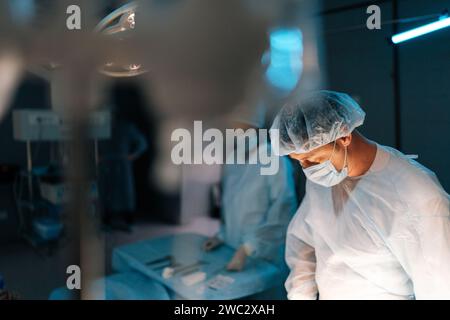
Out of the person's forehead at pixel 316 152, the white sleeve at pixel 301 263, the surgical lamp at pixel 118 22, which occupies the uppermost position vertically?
the surgical lamp at pixel 118 22

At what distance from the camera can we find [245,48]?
1.64 meters

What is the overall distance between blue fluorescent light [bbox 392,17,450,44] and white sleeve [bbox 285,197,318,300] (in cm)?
50

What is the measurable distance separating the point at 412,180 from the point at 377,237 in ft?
0.52

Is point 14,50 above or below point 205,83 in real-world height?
above

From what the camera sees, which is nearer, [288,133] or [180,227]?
[288,133]

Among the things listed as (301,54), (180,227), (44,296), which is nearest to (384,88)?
(301,54)

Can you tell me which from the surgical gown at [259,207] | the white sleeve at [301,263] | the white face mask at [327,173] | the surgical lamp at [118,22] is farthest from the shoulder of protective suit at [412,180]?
the surgical lamp at [118,22]

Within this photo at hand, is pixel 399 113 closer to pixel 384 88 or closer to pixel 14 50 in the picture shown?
pixel 384 88

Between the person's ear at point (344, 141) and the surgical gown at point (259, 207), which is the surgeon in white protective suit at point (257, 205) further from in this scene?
the person's ear at point (344, 141)

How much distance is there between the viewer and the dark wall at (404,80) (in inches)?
40.7

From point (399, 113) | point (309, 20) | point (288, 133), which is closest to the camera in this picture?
point (288, 133)

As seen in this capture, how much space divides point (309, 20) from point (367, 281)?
2.81 feet

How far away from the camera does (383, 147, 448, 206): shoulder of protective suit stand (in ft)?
2.77

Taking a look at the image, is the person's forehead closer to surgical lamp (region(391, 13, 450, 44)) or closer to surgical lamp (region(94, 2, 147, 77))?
surgical lamp (region(391, 13, 450, 44))
